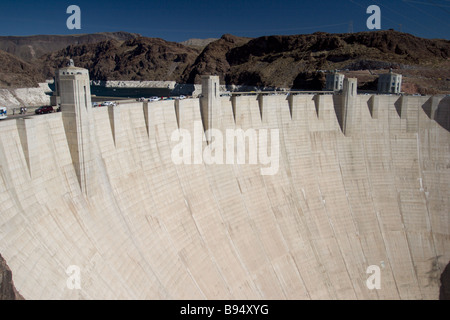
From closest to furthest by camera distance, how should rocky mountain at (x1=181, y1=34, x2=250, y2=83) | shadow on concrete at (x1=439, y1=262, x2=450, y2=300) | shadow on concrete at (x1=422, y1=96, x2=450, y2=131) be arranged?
1. shadow on concrete at (x1=439, y1=262, x2=450, y2=300)
2. shadow on concrete at (x1=422, y1=96, x2=450, y2=131)
3. rocky mountain at (x1=181, y1=34, x2=250, y2=83)

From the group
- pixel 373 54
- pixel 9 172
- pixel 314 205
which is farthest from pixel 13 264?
pixel 373 54

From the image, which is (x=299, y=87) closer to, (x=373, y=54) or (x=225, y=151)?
(x=373, y=54)

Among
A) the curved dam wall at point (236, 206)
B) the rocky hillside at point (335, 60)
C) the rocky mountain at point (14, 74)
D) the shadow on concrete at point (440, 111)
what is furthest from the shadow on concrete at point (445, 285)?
the rocky mountain at point (14, 74)

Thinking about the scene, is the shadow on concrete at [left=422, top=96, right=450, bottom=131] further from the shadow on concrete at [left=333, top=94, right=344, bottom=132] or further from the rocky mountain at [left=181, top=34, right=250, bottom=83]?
the rocky mountain at [left=181, top=34, right=250, bottom=83]

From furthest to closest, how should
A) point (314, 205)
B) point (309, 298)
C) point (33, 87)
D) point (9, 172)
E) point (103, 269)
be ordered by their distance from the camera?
point (33, 87), point (314, 205), point (309, 298), point (103, 269), point (9, 172)

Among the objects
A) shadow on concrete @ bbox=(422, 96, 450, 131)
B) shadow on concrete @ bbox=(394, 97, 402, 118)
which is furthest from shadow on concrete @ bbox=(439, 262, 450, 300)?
shadow on concrete @ bbox=(394, 97, 402, 118)

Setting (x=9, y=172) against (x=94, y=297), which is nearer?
(x=9, y=172)
